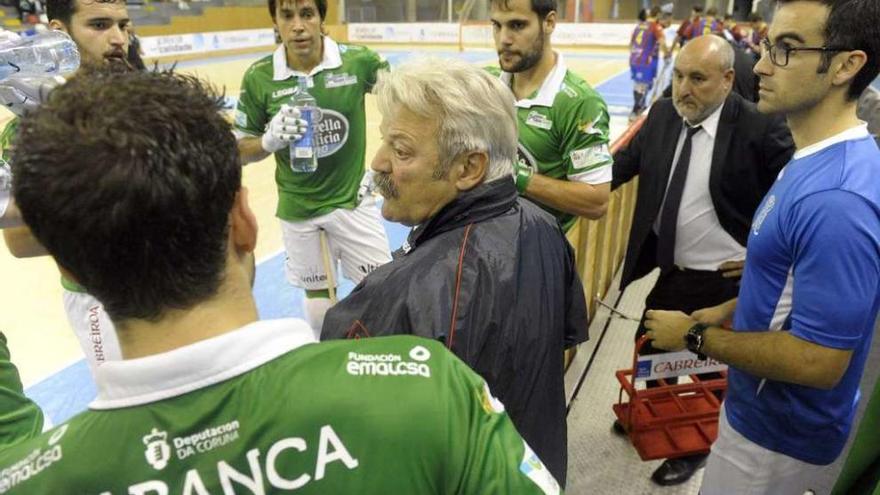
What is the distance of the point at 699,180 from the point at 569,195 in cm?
75

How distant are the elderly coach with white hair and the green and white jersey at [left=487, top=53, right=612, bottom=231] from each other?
1110 millimetres

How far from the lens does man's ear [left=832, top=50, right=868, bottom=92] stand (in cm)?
171

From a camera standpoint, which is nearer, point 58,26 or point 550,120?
point 550,120

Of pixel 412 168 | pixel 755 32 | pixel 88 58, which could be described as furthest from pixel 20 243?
pixel 755 32

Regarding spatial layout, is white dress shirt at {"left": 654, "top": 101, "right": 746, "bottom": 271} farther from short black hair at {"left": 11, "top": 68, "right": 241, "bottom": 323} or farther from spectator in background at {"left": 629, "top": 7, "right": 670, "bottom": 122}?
spectator in background at {"left": 629, "top": 7, "right": 670, "bottom": 122}

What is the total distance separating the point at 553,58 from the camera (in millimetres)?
2877

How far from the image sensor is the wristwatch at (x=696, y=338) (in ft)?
6.60

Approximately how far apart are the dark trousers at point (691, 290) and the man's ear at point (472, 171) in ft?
6.34

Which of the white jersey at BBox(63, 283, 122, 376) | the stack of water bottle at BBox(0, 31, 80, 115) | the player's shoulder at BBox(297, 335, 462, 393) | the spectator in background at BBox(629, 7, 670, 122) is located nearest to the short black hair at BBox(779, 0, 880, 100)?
the player's shoulder at BBox(297, 335, 462, 393)

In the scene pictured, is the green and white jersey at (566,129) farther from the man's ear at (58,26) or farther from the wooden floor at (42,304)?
the man's ear at (58,26)

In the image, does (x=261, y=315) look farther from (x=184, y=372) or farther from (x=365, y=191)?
(x=184, y=372)

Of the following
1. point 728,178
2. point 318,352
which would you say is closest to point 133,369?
point 318,352

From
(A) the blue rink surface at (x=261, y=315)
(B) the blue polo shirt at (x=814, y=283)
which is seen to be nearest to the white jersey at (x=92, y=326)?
(A) the blue rink surface at (x=261, y=315)

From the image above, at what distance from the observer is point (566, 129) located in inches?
107
